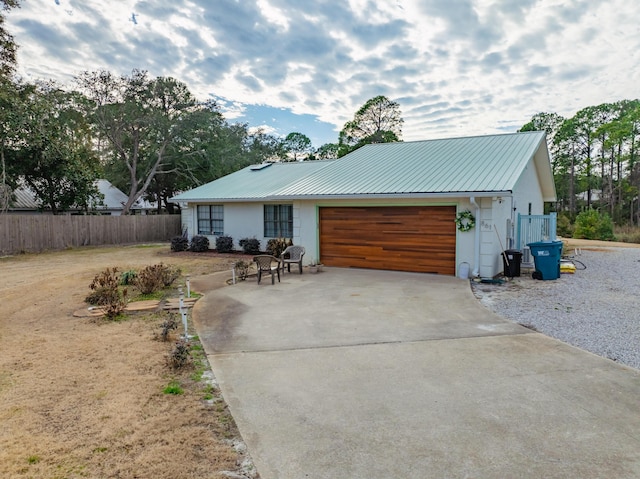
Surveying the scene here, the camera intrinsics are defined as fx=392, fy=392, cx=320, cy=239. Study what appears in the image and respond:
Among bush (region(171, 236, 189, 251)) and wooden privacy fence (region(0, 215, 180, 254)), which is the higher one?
wooden privacy fence (region(0, 215, 180, 254))

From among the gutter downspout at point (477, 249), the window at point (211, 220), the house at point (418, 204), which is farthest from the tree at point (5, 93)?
the gutter downspout at point (477, 249)

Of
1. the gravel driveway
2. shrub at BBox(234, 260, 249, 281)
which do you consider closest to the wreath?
the gravel driveway

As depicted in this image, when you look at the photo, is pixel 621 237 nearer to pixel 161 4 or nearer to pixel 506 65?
pixel 506 65

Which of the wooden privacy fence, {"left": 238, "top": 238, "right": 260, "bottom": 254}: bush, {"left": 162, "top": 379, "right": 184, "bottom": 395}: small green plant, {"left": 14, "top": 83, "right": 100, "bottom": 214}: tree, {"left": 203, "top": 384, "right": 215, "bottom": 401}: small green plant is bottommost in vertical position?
{"left": 203, "top": 384, "right": 215, "bottom": 401}: small green plant

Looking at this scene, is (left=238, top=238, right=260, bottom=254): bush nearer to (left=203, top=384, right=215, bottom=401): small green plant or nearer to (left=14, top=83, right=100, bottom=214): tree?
(left=14, top=83, right=100, bottom=214): tree

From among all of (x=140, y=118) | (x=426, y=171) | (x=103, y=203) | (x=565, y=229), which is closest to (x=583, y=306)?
(x=426, y=171)

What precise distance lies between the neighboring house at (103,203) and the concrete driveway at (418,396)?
23362mm

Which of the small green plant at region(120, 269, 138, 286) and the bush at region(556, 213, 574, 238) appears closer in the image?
the small green plant at region(120, 269, 138, 286)

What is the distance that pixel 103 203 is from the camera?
2788 cm

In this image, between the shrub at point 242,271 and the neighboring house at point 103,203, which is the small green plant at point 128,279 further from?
the neighboring house at point 103,203

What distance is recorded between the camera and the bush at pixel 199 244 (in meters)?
18.1

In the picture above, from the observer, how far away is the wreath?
10.7 metres

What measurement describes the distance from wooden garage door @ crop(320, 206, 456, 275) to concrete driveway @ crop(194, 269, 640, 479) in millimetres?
4167

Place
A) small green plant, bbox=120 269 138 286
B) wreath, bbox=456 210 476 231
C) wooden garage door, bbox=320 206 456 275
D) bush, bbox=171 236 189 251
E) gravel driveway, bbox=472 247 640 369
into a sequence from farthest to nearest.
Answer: bush, bbox=171 236 189 251, wooden garage door, bbox=320 206 456 275, wreath, bbox=456 210 476 231, small green plant, bbox=120 269 138 286, gravel driveway, bbox=472 247 640 369
